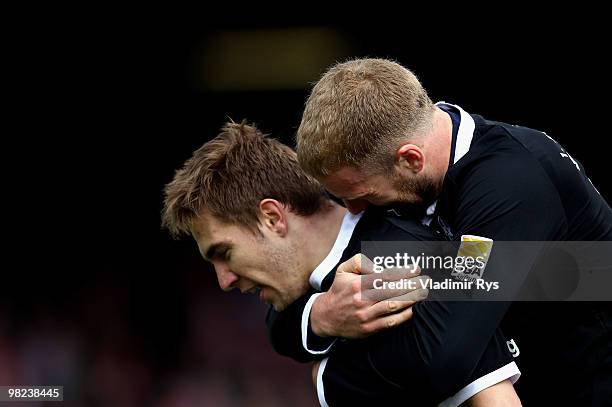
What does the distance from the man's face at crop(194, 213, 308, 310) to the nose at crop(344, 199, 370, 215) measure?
0.26 metres

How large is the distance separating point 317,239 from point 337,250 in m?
0.17

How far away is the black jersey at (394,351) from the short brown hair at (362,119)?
0.19 m

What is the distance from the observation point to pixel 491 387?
2.13 metres

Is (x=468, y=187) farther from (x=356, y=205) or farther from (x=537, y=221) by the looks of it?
(x=356, y=205)

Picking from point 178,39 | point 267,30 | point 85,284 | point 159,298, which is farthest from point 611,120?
point 85,284

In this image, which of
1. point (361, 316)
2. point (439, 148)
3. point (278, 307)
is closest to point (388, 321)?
point (361, 316)

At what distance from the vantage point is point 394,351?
2152mm

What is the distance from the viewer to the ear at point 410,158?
2.20m

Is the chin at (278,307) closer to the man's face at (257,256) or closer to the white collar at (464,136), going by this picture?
the man's face at (257,256)

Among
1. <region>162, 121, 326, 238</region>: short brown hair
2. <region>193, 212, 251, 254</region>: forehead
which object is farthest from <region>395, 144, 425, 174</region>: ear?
<region>193, 212, 251, 254</region>: forehead

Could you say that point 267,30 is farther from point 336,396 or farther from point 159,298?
point 336,396

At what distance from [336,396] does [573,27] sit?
3310 mm

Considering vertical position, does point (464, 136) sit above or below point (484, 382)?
above

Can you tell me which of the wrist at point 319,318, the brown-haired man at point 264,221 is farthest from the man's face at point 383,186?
the wrist at point 319,318
